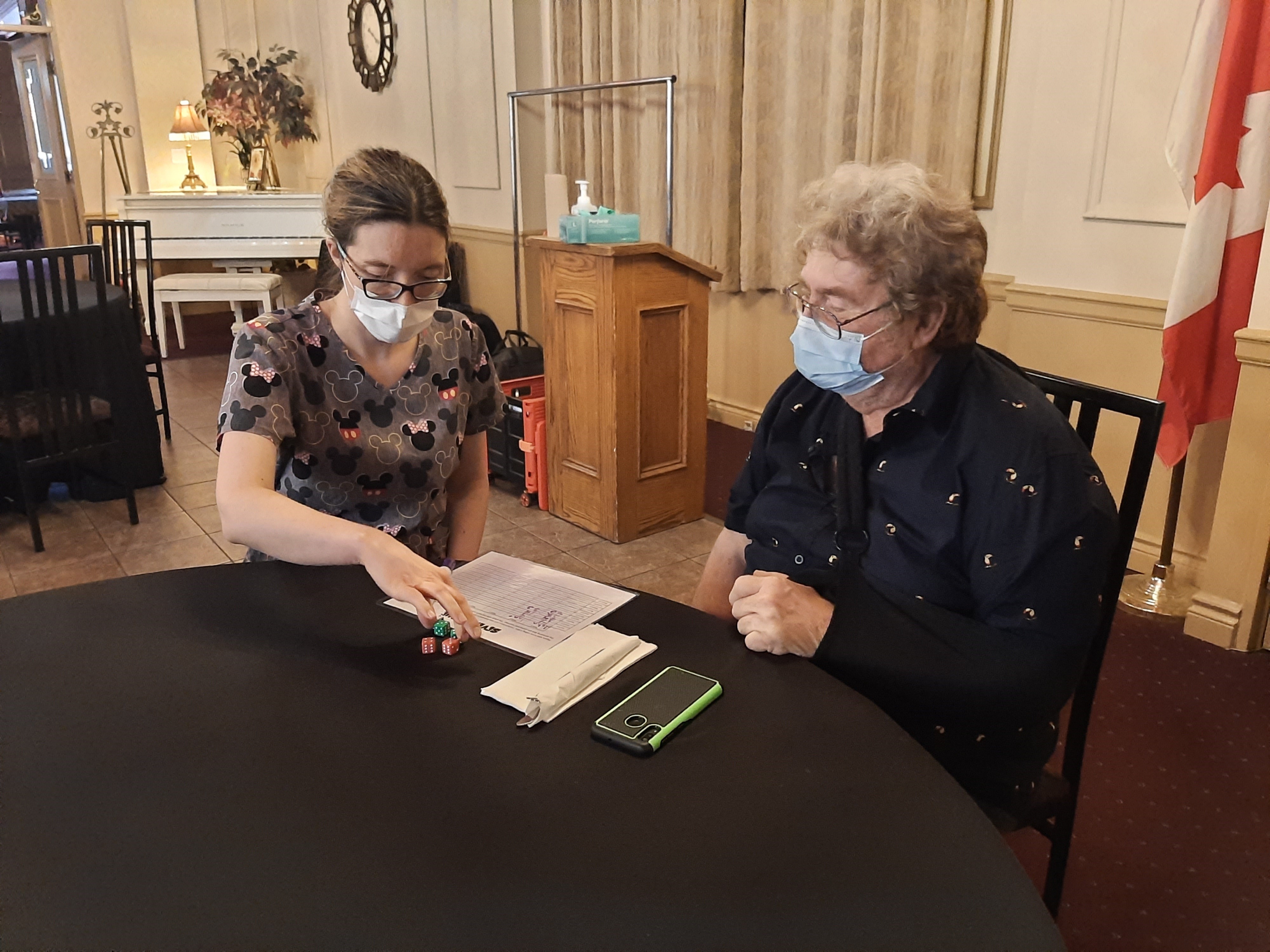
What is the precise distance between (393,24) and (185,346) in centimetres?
253

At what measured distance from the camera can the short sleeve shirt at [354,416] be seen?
1.46 metres

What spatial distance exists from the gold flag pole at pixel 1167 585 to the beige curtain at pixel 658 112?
81.7 inches

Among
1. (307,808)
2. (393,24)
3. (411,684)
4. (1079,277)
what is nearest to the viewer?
(307,808)

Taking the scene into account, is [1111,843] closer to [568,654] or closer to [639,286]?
[568,654]

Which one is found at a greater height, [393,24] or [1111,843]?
[393,24]

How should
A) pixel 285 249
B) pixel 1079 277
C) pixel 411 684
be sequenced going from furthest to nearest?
pixel 285 249 < pixel 1079 277 < pixel 411 684

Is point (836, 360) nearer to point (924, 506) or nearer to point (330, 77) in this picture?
point (924, 506)

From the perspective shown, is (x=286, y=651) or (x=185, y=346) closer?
(x=286, y=651)

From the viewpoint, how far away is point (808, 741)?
0.96m

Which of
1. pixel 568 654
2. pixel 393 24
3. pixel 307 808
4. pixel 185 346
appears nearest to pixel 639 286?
→ pixel 568 654

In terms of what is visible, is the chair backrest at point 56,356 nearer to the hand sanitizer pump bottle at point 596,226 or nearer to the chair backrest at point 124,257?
the chair backrest at point 124,257

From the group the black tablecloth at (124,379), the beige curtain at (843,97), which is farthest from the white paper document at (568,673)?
the black tablecloth at (124,379)

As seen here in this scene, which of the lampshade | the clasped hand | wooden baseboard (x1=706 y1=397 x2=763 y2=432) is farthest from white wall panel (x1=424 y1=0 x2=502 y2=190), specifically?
the clasped hand

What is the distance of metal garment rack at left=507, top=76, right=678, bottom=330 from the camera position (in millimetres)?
3859
